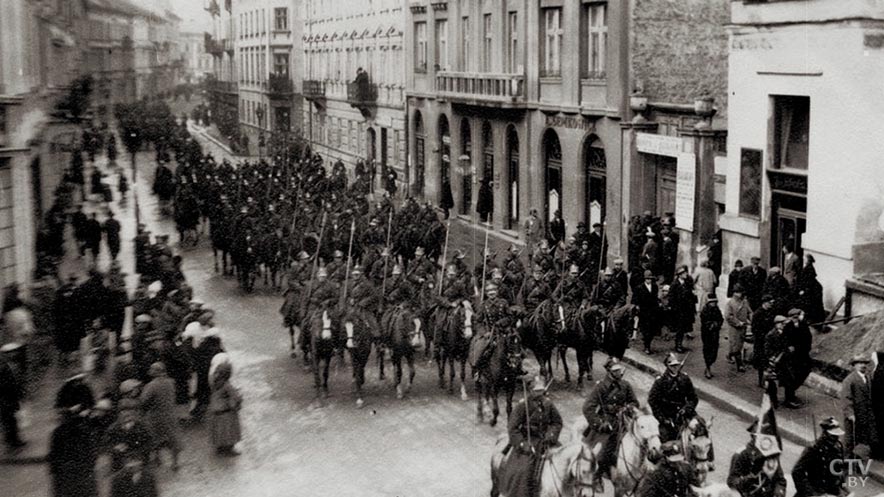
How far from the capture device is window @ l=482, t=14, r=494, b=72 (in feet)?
122

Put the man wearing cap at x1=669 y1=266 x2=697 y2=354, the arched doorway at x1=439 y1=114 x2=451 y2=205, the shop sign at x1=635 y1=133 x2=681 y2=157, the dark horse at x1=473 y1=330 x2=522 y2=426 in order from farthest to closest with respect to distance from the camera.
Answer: the arched doorway at x1=439 y1=114 x2=451 y2=205 < the shop sign at x1=635 y1=133 x2=681 y2=157 < the man wearing cap at x1=669 y1=266 x2=697 y2=354 < the dark horse at x1=473 y1=330 x2=522 y2=426

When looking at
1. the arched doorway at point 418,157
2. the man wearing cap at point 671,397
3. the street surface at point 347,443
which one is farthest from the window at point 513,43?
the man wearing cap at point 671,397

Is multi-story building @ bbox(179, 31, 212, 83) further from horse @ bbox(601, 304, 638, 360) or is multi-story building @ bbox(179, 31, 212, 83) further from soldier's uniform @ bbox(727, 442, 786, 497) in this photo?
soldier's uniform @ bbox(727, 442, 786, 497)

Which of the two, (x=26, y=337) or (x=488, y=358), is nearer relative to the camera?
(x=488, y=358)

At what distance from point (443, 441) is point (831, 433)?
5949mm

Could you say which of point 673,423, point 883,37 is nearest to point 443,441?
point 673,423

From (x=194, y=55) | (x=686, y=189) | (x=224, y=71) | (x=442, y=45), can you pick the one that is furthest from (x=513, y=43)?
(x=194, y=55)

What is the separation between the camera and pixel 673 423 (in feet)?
41.5

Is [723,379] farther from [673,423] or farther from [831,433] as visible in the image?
[831,433]

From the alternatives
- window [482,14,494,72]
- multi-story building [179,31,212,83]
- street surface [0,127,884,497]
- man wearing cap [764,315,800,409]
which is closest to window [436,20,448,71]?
window [482,14,494,72]

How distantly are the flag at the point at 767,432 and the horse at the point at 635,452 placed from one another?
102 centimetres

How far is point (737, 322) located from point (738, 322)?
2cm

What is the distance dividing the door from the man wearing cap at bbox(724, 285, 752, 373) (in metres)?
8.66

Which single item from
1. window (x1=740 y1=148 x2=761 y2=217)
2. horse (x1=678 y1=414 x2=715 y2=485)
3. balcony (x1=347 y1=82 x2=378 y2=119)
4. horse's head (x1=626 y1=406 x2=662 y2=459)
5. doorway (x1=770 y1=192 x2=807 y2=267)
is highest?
balcony (x1=347 y1=82 x2=378 y2=119)
